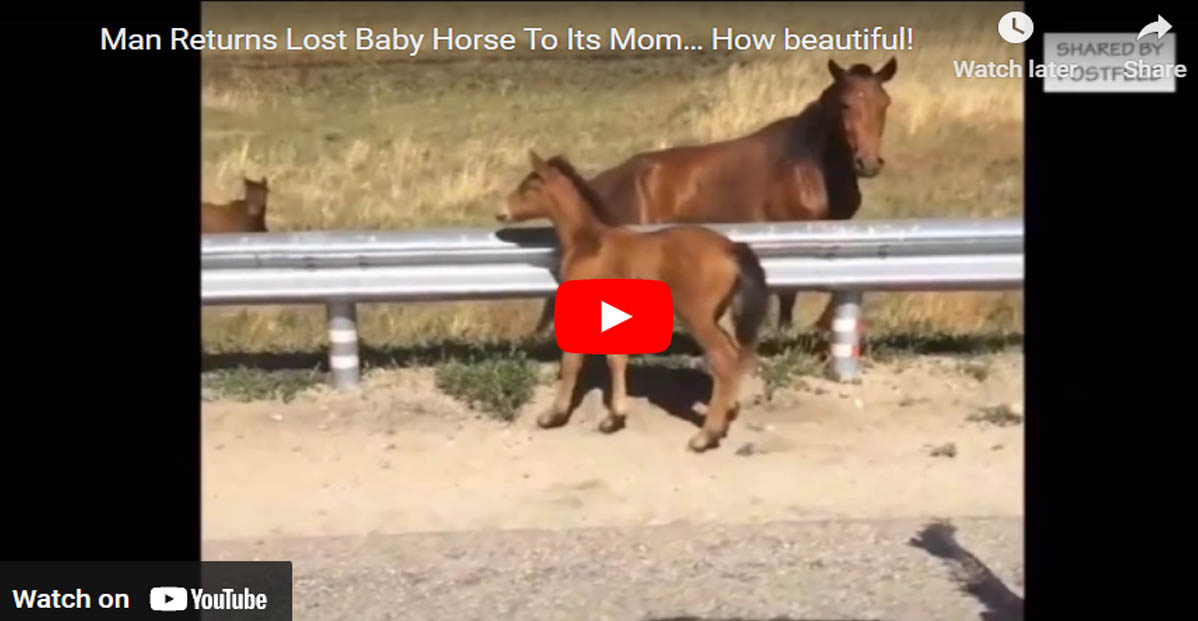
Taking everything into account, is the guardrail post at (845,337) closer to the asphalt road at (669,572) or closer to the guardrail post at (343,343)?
the asphalt road at (669,572)

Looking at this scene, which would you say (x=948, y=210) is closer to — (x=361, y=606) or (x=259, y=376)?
(x=259, y=376)

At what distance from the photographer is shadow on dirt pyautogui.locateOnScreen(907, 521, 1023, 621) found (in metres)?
3.92

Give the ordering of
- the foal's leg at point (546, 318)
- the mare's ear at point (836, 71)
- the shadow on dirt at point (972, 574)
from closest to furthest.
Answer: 1. the shadow on dirt at point (972, 574)
2. the mare's ear at point (836, 71)
3. the foal's leg at point (546, 318)

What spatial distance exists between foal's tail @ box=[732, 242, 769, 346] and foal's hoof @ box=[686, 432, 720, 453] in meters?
0.50

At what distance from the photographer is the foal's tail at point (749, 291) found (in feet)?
18.4

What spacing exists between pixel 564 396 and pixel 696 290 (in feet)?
2.32

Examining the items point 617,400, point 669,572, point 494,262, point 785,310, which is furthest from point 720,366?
point 669,572

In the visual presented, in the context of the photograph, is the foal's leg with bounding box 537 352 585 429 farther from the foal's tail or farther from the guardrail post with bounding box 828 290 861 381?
the guardrail post with bounding box 828 290 861 381

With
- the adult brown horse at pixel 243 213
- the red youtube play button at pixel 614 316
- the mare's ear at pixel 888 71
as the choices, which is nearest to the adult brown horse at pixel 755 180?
the mare's ear at pixel 888 71

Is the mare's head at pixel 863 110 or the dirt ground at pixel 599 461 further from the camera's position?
the mare's head at pixel 863 110

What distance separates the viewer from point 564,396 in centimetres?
575
